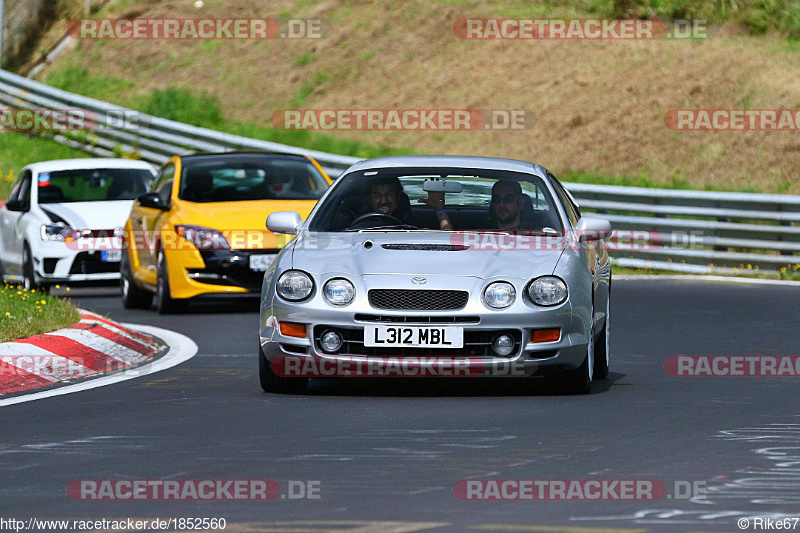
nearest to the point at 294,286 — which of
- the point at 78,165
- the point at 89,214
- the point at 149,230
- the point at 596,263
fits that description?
the point at 596,263

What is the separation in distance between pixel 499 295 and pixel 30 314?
4273mm

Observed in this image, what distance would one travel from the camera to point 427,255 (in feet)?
33.6

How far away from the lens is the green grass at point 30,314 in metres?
11.9

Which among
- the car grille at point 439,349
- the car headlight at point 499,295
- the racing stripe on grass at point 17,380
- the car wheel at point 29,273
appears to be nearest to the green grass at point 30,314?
the racing stripe on grass at point 17,380

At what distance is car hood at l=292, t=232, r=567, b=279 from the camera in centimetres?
1007

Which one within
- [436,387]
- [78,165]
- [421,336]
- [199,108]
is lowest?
[436,387]

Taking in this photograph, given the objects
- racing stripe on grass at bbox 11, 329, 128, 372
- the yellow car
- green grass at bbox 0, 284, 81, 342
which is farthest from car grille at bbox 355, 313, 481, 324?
the yellow car

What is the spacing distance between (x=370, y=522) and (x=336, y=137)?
25802 mm

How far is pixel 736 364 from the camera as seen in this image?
39.7ft

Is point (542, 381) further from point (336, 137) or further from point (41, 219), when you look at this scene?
point (336, 137)

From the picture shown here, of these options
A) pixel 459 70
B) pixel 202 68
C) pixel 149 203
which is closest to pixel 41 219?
pixel 149 203

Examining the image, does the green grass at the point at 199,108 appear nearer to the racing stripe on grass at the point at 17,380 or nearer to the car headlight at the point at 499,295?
the racing stripe on grass at the point at 17,380

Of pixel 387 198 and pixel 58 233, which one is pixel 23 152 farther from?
pixel 387 198

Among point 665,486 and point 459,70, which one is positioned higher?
point 459,70
